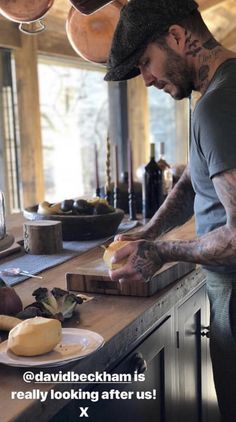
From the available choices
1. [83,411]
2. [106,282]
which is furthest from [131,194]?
[83,411]

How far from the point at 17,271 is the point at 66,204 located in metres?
0.60

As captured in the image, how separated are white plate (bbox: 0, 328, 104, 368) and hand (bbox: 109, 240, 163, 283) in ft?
0.68

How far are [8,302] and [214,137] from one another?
59 centimetres

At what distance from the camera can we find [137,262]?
1.27m

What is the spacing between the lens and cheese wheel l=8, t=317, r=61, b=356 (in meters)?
0.97

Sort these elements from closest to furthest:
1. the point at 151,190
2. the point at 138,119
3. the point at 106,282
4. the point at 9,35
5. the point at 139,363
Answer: the point at 139,363, the point at 106,282, the point at 151,190, the point at 9,35, the point at 138,119

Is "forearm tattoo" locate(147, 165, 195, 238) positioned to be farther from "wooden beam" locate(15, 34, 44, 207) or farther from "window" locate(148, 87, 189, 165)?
"window" locate(148, 87, 189, 165)

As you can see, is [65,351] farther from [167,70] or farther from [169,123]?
[169,123]

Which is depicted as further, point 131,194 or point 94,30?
point 131,194

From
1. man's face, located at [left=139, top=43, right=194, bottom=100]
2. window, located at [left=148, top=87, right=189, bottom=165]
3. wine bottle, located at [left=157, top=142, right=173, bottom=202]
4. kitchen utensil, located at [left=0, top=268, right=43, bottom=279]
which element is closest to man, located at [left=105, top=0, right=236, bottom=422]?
man's face, located at [left=139, top=43, right=194, bottom=100]

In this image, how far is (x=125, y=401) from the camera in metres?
1.27

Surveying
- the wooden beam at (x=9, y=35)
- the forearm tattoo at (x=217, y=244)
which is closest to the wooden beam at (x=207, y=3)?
the wooden beam at (x=9, y=35)

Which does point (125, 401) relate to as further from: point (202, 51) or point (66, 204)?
point (66, 204)

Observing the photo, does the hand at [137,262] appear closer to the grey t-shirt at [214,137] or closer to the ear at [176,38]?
the grey t-shirt at [214,137]
